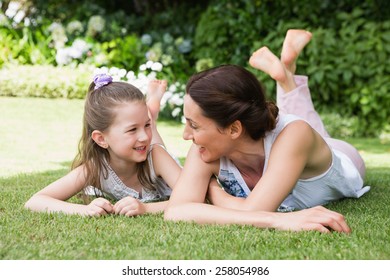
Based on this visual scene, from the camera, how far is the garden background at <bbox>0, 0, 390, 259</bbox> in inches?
323

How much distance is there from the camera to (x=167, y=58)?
11172 mm

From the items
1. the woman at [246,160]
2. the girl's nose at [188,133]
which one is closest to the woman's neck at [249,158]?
the woman at [246,160]

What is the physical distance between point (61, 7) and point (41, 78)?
294 cm

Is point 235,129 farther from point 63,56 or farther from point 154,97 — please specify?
point 63,56

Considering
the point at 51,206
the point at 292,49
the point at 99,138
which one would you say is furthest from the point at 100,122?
the point at 292,49

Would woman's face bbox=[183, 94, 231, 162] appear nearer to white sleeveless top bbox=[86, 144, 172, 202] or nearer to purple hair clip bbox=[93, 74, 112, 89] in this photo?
white sleeveless top bbox=[86, 144, 172, 202]

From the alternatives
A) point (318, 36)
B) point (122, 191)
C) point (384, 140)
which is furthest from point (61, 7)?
point (122, 191)

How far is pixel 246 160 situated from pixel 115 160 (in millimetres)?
887

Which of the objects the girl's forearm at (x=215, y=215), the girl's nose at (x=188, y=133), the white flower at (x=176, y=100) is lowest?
the white flower at (x=176, y=100)

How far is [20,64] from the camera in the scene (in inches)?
446

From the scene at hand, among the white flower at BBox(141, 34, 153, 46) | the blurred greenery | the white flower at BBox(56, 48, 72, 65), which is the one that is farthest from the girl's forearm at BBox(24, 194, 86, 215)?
the white flower at BBox(141, 34, 153, 46)

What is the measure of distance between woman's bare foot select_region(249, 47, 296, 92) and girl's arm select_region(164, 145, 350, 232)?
5.84ft

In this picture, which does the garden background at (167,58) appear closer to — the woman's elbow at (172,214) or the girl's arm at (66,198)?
the girl's arm at (66,198)

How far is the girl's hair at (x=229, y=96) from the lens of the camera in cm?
323
